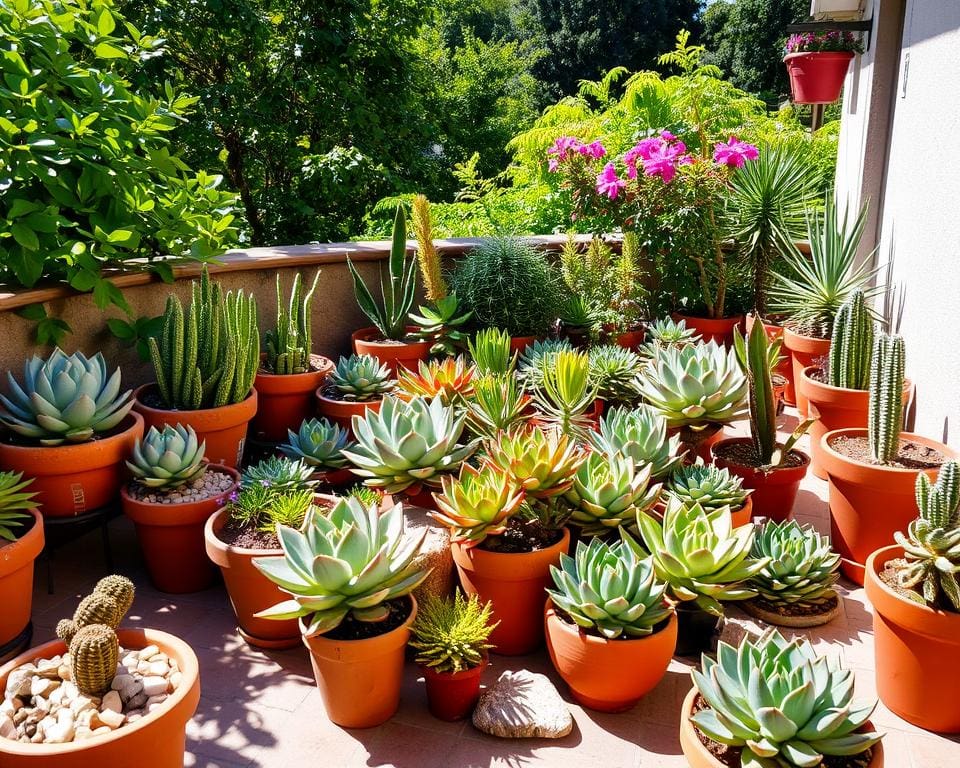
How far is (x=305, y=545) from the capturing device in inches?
90.9

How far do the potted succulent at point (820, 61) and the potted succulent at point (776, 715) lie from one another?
16.1 feet

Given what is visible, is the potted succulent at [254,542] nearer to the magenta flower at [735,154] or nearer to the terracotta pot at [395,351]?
the terracotta pot at [395,351]

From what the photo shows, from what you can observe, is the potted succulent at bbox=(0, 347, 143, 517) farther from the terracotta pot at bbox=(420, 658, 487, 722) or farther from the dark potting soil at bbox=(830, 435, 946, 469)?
the dark potting soil at bbox=(830, 435, 946, 469)

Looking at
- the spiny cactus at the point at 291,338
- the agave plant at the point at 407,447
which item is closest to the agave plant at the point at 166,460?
the agave plant at the point at 407,447

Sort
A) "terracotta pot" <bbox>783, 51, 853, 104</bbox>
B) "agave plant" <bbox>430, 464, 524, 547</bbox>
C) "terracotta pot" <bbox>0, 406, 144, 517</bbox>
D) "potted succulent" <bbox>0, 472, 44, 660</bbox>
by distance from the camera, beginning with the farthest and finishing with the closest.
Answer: "terracotta pot" <bbox>783, 51, 853, 104</bbox> → "terracotta pot" <bbox>0, 406, 144, 517</bbox> → "agave plant" <bbox>430, 464, 524, 547</bbox> → "potted succulent" <bbox>0, 472, 44, 660</bbox>

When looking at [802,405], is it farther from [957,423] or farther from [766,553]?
[766,553]

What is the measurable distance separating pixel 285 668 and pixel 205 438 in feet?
3.70

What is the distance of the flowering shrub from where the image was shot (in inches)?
216

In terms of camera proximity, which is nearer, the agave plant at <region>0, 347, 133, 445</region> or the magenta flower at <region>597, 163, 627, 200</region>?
the agave plant at <region>0, 347, 133, 445</region>

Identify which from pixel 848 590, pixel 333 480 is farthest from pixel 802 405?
pixel 333 480

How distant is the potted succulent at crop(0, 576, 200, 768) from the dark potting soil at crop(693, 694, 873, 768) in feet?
4.24

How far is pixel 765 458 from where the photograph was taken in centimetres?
356

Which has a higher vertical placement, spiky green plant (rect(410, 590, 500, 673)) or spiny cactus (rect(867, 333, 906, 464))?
spiny cactus (rect(867, 333, 906, 464))

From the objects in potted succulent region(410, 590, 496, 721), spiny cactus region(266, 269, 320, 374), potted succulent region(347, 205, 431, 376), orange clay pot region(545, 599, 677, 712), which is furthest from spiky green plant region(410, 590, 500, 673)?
potted succulent region(347, 205, 431, 376)
